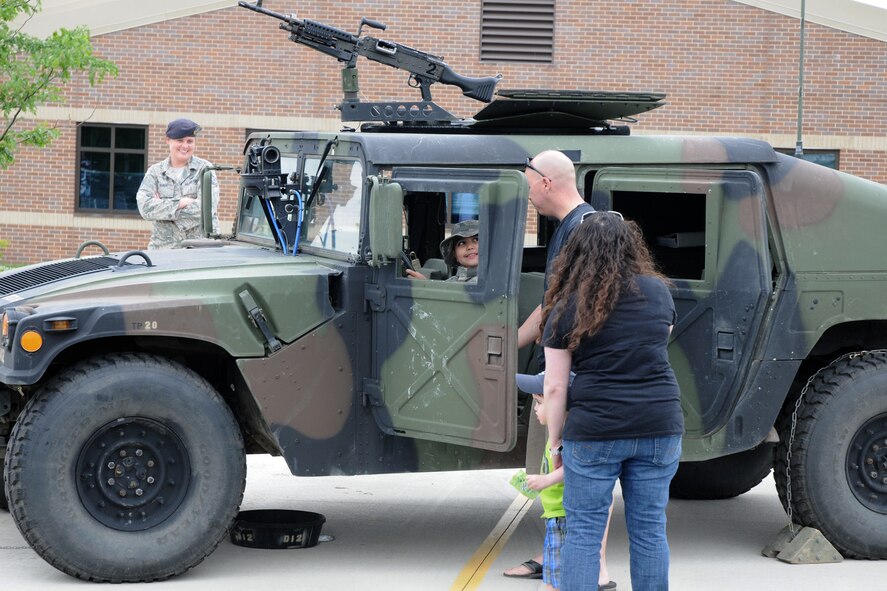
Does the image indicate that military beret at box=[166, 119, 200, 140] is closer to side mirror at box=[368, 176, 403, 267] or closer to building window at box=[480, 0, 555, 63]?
side mirror at box=[368, 176, 403, 267]

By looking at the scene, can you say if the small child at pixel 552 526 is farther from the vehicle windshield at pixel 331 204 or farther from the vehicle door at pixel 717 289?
the vehicle windshield at pixel 331 204

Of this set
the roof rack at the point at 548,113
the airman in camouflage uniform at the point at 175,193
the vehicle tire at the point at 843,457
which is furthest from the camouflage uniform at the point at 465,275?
the airman in camouflage uniform at the point at 175,193

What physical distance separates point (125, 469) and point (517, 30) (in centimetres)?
1825

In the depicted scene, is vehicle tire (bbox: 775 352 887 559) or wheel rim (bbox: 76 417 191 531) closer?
wheel rim (bbox: 76 417 191 531)

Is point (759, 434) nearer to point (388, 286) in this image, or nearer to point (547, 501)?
point (547, 501)

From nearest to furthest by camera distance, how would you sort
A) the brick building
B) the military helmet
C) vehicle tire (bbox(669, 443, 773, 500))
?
the military helmet, vehicle tire (bbox(669, 443, 773, 500)), the brick building

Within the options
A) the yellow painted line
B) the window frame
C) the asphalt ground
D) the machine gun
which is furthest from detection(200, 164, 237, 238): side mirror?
the window frame

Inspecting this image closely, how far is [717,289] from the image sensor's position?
20.1ft

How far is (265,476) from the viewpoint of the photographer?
833cm

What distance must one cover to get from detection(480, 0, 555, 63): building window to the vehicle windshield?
16606 millimetres

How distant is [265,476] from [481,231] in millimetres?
3178

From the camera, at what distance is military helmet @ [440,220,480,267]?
623 cm

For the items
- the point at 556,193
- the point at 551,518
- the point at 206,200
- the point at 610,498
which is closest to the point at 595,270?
the point at 610,498

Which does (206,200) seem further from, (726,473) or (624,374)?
(624,374)
